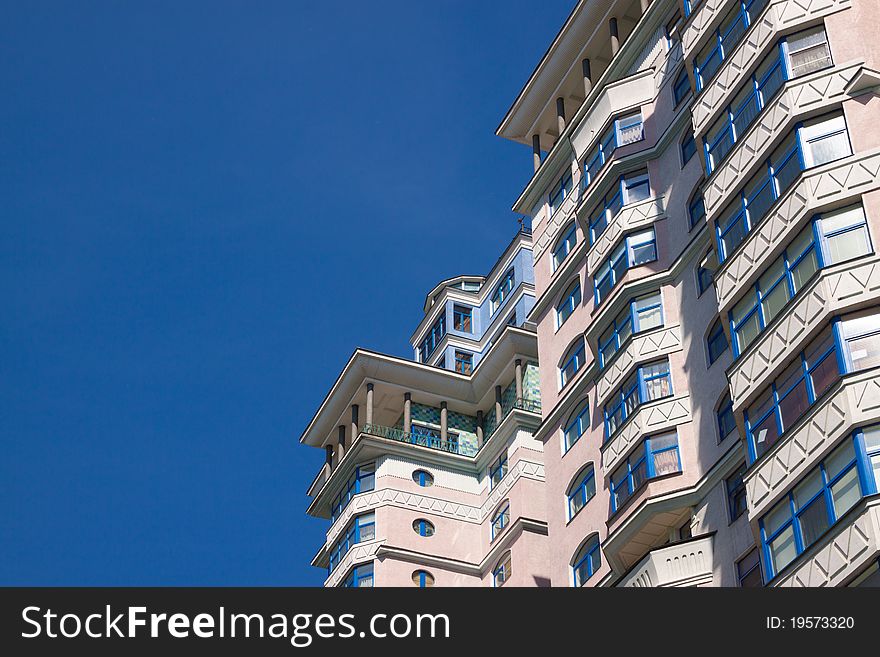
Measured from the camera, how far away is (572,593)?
26.7 meters

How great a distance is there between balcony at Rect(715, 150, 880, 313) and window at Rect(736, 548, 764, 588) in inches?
236

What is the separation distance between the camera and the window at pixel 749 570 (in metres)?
36.8

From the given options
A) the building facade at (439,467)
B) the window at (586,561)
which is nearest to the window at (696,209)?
the window at (586,561)

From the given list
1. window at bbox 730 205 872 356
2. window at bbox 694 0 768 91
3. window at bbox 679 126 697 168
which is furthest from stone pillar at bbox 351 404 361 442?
window at bbox 730 205 872 356

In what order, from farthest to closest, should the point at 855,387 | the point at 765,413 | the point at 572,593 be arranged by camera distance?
the point at 765,413, the point at 855,387, the point at 572,593

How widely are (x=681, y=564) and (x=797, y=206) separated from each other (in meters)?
9.27

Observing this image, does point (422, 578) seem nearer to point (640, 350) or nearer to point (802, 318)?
A: point (640, 350)

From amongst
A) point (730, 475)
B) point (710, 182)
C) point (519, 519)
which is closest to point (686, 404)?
point (730, 475)

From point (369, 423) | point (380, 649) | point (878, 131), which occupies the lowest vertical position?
point (380, 649)

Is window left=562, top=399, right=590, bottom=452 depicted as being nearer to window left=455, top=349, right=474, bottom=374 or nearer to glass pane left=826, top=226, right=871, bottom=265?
glass pane left=826, top=226, right=871, bottom=265

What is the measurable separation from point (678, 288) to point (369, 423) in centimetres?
2222

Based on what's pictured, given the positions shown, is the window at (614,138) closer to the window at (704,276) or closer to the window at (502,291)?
the window at (704,276)

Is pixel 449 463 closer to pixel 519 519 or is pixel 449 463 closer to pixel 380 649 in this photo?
pixel 519 519

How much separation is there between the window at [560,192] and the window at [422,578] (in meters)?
14.3
